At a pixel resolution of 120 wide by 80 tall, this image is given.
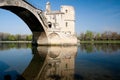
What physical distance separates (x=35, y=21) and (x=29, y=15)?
9.73ft

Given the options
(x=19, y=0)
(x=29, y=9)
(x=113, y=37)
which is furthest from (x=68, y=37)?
→ (x=113, y=37)

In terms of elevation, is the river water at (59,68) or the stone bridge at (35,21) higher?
the stone bridge at (35,21)

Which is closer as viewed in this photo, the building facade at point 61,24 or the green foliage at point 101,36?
the building facade at point 61,24

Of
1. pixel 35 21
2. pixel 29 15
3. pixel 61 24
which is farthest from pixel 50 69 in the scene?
pixel 61 24

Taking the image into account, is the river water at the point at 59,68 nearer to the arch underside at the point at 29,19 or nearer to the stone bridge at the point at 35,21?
the stone bridge at the point at 35,21

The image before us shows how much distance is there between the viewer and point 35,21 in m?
31.2

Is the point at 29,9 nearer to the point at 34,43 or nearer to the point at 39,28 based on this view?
the point at 39,28

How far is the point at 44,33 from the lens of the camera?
35.5 metres

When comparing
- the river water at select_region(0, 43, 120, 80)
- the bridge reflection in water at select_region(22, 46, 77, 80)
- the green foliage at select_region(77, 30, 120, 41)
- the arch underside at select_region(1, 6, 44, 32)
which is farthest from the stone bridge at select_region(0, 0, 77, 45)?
the green foliage at select_region(77, 30, 120, 41)

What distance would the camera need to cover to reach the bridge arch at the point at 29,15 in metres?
20.7

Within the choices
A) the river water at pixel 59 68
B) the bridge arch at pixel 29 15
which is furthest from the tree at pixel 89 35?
the river water at pixel 59 68

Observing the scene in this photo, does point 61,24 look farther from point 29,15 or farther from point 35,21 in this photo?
point 29,15

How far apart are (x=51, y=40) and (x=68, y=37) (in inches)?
200

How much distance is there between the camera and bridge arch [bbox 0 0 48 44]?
20.7 meters
